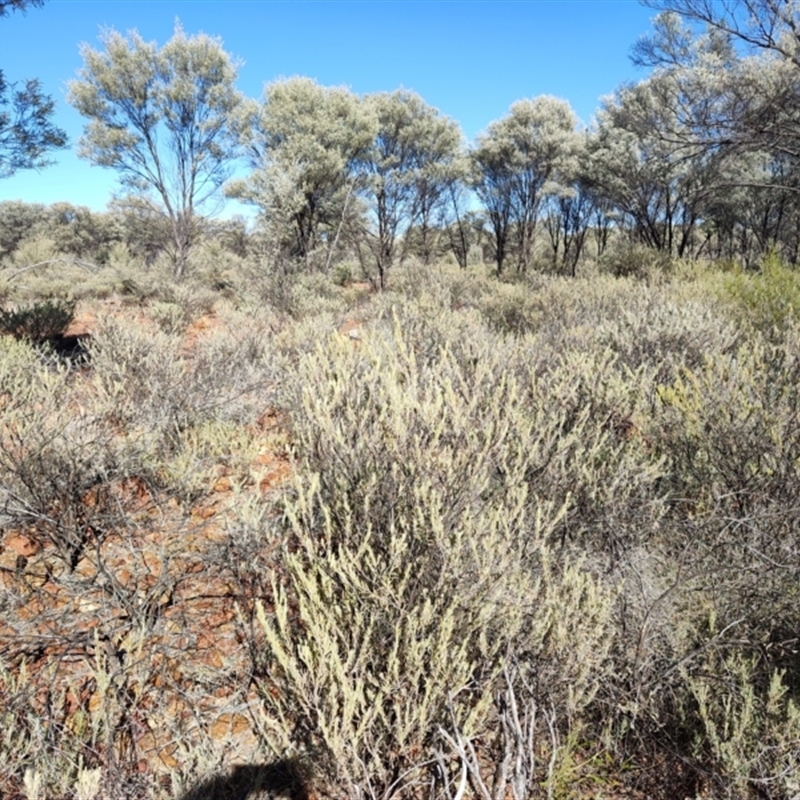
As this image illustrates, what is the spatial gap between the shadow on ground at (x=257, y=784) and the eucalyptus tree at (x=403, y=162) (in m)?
17.1

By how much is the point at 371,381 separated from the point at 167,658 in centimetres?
169

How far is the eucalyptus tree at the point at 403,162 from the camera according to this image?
17.4 meters

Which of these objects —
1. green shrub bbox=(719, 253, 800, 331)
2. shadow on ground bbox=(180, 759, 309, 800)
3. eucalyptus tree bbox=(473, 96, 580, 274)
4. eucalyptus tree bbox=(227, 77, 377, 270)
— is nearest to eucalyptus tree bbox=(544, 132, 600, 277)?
eucalyptus tree bbox=(473, 96, 580, 274)

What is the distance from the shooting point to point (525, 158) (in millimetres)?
20234

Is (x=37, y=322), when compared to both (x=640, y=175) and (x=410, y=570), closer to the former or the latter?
(x=410, y=570)

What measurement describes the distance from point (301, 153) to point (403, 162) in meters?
6.79

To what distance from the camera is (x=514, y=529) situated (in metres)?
2.43

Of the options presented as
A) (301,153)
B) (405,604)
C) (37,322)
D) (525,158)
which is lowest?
(405,604)

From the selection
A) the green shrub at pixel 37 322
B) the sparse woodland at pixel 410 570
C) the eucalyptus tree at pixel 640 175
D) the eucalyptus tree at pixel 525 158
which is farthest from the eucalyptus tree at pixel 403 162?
the sparse woodland at pixel 410 570

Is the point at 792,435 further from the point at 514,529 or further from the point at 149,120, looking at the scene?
the point at 149,120

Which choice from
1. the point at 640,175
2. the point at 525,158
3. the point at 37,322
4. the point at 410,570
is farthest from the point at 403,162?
the point at 410,570

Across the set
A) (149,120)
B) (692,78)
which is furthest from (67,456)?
(149,120)

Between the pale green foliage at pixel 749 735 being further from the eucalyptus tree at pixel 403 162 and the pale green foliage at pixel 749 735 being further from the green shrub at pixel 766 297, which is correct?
the eucalyptus tree at pixel 403 162

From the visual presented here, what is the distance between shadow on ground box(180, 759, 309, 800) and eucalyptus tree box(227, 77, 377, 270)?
11.2 meters
